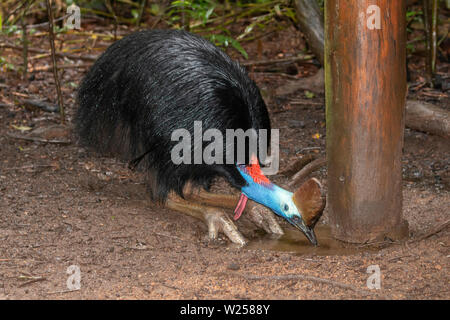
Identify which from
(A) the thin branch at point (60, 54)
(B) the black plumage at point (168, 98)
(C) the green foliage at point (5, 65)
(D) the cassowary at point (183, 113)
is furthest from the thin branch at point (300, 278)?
(C) the green foliage at point (5, 65)

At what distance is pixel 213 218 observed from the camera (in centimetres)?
402

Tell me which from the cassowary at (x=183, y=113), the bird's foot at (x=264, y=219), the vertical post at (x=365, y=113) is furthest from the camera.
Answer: the bird's foot at (x=264, y=219)

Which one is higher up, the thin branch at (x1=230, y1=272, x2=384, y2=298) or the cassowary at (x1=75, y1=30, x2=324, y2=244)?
the cassowary at (x1=75, y1=30, x2=324, y2=244)

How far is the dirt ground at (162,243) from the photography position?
10.2 ft

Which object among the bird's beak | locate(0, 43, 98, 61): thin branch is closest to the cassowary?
the bird's beak

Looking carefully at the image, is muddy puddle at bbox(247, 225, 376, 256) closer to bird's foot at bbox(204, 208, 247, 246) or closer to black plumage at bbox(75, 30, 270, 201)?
bird's foot at bbox(204, 208, 247, 246)

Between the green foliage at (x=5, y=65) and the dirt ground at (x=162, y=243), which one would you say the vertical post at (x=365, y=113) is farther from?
the green foliage at (x=5, y=65)

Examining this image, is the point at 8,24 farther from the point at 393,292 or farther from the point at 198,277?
the point at 393,292

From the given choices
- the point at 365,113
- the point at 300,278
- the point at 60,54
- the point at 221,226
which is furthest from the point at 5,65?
the point at 300,278

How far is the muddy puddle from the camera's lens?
3.67 meters

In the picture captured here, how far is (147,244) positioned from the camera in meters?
3.77

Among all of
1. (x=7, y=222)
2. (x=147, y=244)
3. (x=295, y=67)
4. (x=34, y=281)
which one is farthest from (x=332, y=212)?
(x=295, y=67)

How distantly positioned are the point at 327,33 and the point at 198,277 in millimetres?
1352

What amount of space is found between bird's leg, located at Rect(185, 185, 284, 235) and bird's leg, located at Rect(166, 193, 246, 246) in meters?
0.17
